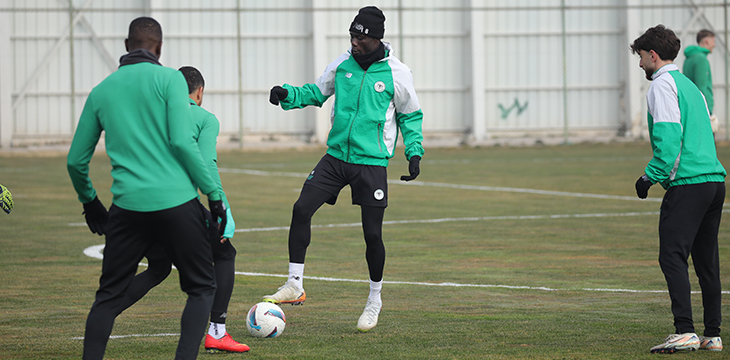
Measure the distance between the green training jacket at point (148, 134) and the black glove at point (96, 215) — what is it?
1.14 feet

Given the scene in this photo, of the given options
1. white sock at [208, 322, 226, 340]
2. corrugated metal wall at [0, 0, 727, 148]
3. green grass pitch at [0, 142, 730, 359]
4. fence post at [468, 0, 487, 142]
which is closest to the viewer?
white sock at [208, 322, 226, 340]

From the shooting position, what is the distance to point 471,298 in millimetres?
7547

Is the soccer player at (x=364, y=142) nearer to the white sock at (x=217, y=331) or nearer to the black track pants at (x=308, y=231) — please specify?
the black track pants at (x=308, y=231)

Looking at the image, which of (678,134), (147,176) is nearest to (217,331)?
(147,176)

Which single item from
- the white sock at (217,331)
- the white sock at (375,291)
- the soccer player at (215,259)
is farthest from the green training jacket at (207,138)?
the white sock at (375,291)

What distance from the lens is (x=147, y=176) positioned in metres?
4.37

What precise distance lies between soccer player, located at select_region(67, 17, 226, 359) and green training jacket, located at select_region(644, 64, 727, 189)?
2.72m

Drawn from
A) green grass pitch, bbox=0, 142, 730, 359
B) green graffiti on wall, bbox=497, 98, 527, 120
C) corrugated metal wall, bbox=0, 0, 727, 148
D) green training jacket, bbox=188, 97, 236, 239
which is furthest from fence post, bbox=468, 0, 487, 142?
green training jacket, bbox=188, 97, 236, 239

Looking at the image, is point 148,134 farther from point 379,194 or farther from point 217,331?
point 379,194

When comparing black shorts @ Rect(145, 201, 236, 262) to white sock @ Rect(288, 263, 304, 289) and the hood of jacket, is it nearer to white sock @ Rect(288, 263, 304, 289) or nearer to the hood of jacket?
white sock @ Rect(288, 263, 304, 289)

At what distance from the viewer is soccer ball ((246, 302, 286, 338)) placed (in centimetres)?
604

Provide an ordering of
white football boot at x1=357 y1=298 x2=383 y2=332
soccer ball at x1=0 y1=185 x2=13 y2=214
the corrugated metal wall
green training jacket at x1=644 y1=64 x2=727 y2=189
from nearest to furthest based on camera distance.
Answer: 1. green training jacket at x1=644 y1=64 x2=727 y2=189
2. soccer ball at x1=0 y1=185 x2=13 y2=214
3. white football boot at x1=357 y1=298 x2=383 y2=332
4. the corrugated metal wall

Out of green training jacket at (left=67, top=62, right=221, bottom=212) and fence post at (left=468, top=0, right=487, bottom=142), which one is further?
fence post at (left=468, top=0, right=487, bottom=142)

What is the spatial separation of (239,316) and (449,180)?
13.2 metres
